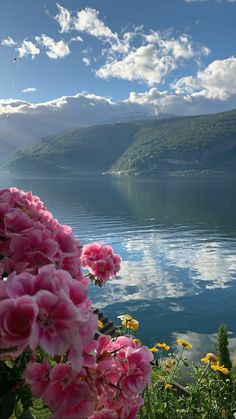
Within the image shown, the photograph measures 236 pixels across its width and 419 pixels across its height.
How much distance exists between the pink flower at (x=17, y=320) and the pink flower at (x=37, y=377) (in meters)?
0.52

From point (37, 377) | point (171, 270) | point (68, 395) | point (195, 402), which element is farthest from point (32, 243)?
point (171, 270)

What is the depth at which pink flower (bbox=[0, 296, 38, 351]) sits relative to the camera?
5.73 ft

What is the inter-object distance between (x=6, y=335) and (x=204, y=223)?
7708 cm

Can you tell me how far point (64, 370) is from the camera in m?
2.24

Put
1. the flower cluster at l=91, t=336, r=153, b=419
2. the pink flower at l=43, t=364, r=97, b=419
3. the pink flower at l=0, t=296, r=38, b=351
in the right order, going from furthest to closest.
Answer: the flower cluster at l=91, t=336, r=153, b=419
the pink flower at l=43, t=364, r=97, b=419
the pink flower at l=0, t=296, r=38, b=351

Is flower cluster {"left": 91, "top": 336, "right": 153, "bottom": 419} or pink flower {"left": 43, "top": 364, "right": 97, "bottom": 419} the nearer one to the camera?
pink flower {"left": 43, "top": 364, "right": 97, "bottom": 419}

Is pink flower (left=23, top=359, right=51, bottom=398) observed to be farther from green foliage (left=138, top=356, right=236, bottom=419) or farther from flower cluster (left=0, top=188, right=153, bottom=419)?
green foliage (left=138, top=356, right=236, bottom=419)

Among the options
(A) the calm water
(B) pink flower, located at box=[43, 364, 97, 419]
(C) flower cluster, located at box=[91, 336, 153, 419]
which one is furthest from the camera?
(A) the calm water

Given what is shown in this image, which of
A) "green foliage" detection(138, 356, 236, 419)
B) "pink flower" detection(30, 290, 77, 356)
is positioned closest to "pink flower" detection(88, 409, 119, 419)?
"pink flower" detection(30, 290, 77, 356)

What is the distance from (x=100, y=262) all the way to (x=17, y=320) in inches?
87.7

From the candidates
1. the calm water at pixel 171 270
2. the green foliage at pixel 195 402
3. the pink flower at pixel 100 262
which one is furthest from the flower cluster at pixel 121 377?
the calm water at pixel 171 270

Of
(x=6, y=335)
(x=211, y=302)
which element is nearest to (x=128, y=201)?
(x=211, y=302)

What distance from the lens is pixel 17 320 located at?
1.79 metres

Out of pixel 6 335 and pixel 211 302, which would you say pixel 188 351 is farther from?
pixel 6 335
